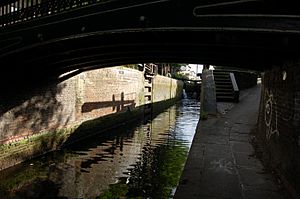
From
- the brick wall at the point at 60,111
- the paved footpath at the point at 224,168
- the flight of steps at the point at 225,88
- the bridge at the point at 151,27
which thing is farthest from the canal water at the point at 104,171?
the bridge at the point at 151,27

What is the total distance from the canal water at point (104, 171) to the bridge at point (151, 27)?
322 cm

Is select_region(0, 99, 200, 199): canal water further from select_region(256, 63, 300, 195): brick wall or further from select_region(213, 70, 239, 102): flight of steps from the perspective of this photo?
select_region(256, 63, 300, 195): brick wall

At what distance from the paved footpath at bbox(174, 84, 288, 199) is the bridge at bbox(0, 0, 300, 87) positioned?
7.51 feet

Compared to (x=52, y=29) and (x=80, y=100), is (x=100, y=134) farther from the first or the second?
(x=52, y=29)

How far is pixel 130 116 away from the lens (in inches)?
930

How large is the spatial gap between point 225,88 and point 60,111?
8.10 meters

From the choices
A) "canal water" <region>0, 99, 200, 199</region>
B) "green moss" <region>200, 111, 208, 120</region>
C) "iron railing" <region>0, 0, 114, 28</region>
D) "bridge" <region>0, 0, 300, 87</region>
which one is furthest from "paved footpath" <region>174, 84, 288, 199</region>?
"iron railing" <region>0, 0, 114, 28</region>

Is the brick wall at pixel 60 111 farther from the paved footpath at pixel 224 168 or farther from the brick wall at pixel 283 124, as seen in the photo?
the brick wall at pixel 283 124

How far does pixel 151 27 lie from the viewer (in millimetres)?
5867

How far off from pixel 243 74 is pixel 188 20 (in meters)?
16.2

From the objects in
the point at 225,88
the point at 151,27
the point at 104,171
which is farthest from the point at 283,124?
the point at 225,88

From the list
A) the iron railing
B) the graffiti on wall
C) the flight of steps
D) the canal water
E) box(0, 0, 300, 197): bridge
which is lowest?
the canal water

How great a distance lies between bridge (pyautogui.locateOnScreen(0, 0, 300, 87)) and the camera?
4.94 m

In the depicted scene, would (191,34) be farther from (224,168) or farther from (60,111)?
(60,111)
